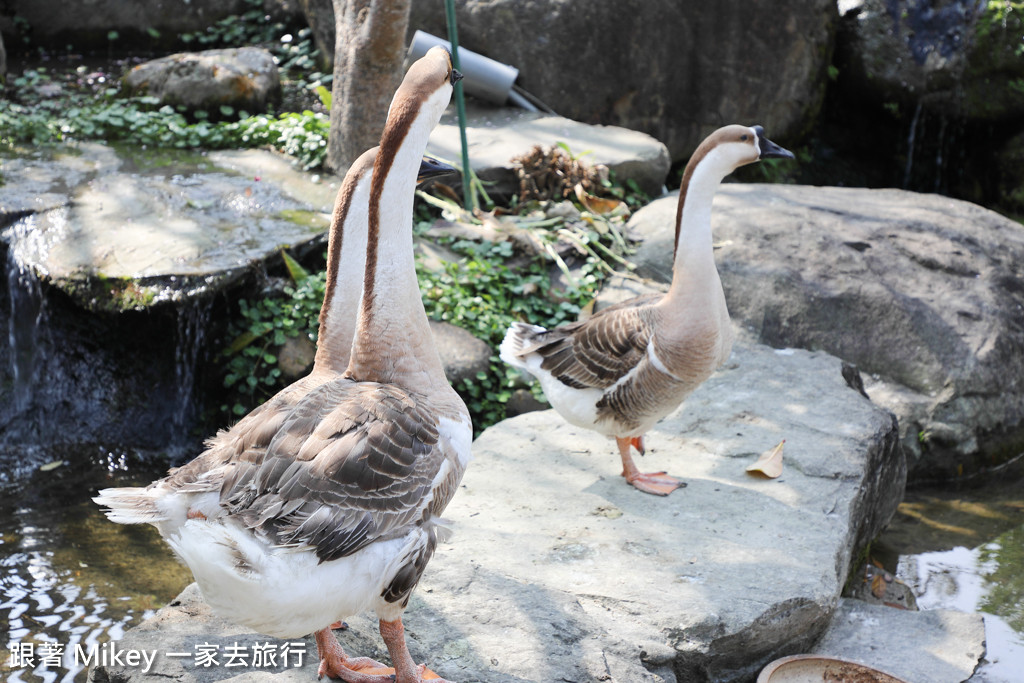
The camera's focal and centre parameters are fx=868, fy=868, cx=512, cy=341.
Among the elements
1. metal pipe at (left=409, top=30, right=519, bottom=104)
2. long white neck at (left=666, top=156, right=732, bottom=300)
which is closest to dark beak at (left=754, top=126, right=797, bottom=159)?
long white neck at (left=666, top=156, right=732, bottom=300)

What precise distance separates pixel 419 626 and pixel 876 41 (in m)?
8.66

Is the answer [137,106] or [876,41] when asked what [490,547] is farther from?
[876,41]

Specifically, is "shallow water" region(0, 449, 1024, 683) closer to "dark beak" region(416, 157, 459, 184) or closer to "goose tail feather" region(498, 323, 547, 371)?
"goose tail feather" region(498, 323, 547, 371)

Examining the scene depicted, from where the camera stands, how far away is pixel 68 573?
418cm

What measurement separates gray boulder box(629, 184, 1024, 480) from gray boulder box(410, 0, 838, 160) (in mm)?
2916

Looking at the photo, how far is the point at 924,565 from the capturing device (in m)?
4.57

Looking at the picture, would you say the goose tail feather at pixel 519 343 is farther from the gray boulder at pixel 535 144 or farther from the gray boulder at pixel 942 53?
the gray boulder at pixel 942 53

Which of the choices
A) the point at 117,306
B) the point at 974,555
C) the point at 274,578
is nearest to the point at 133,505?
the point at 274,578

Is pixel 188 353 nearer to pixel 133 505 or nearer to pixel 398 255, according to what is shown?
pixel 398 255

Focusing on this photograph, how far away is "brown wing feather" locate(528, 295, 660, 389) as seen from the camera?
13.3 feet

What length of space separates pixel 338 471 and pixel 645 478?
2.05 metres

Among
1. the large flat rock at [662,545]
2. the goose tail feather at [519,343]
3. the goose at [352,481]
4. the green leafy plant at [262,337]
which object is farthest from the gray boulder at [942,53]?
the goose at [352,481]

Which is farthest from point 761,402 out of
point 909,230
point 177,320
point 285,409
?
point 177,320

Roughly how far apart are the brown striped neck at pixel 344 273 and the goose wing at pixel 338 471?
0.61m
